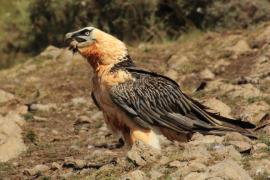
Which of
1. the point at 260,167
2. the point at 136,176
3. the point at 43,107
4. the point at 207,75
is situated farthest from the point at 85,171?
the point at 207,75

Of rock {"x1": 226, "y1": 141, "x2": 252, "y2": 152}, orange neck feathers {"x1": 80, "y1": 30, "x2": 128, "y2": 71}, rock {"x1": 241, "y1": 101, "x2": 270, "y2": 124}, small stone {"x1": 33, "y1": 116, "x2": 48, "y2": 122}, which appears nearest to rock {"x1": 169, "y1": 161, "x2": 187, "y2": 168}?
rock {"x1": 226, "y1": 141, "x2": 252, "y2": 152}

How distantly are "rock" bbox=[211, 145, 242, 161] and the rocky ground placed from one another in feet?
0.03

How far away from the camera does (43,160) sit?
11383mm

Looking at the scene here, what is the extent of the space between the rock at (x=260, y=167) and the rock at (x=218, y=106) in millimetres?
4044

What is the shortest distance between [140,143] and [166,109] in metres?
1.20

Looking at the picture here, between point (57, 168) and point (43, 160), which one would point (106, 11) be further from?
point (57, 168)

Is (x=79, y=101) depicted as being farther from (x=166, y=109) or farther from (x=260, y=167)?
(x=260, y=167)

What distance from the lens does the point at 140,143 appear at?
27.6 ft

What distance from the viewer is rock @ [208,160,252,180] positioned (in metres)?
7.24

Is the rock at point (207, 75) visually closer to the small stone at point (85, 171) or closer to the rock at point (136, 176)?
the small stone at point (85, 171)

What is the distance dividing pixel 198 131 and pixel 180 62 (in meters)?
6.56

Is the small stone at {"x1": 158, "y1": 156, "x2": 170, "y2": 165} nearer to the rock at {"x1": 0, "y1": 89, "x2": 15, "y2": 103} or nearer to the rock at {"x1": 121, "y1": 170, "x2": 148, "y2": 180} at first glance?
the rock at {"x1": 121, "y1": 170, "x2": 148, "y2": 180}

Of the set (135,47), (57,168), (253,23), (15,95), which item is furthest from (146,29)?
(57,168)

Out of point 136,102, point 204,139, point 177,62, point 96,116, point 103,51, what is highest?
point 103,51
